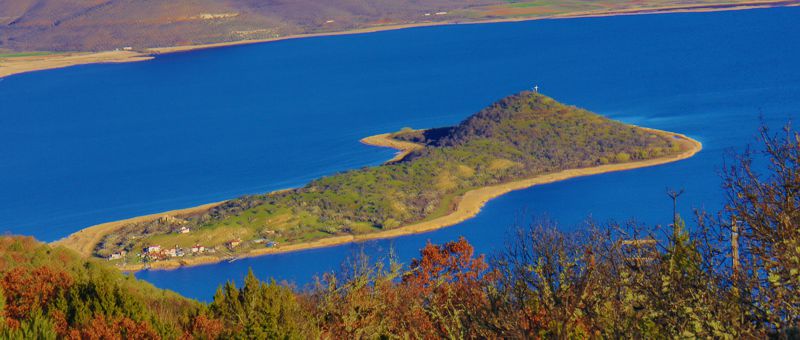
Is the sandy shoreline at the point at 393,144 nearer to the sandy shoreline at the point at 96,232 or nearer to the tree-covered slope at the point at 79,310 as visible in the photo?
the sandy shoreline at the point at 96,232

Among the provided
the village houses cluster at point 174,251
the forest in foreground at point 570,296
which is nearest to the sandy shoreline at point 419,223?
the village houses cluster at point 174,251

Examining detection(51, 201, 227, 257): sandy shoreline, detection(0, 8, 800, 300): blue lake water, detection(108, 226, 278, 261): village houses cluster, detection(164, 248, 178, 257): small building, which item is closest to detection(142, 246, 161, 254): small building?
detection(108, 226, 278, 261): village houses cluster

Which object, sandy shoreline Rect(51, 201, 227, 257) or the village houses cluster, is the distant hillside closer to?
sandy shoreline Rect(51, 201, 227, 257)

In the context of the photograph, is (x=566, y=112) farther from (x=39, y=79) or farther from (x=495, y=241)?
(x=39, y=79)

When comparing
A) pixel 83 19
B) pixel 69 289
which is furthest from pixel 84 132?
pixel 83 19

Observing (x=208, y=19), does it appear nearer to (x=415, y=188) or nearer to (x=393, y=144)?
(x=393, y=144)

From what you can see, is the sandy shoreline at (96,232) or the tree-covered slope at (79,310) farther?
the sandy shoreline at (96,232)
